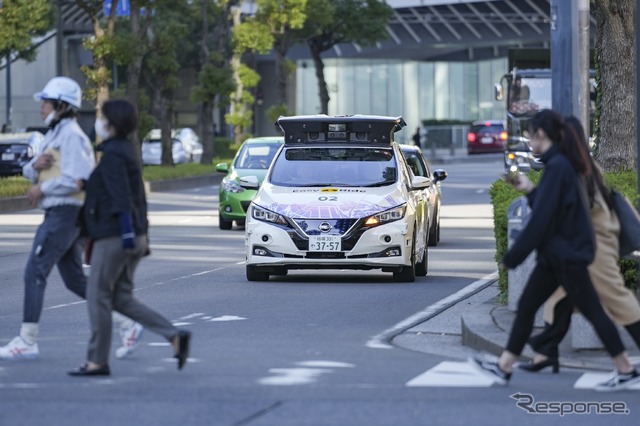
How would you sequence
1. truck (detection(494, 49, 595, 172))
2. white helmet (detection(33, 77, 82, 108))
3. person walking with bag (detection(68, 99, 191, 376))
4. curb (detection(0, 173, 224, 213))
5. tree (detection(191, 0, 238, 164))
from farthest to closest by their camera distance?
tree (detection(191, 0, 238, 164)) < truck (detection(494, 49, 595, 172)) < curb (detection(0, 173, 224, 213)) < white helmet (detection(33, 77, 82, 108)) < person walking with bag (detection(68, 99, 191, 376))

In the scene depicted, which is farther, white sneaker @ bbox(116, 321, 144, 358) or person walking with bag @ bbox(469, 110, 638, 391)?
white sneaker @ bbox(116, 321, 144, 358)

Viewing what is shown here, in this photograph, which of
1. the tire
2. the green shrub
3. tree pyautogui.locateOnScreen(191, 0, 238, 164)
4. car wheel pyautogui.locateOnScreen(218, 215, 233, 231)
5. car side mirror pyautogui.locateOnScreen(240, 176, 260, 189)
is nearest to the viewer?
the green shrub

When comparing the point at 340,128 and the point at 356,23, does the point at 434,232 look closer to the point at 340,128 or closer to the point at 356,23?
Answer: the point at 340,128

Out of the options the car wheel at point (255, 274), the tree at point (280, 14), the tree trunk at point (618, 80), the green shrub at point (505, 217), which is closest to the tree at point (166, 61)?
the tree at point (280, 14)

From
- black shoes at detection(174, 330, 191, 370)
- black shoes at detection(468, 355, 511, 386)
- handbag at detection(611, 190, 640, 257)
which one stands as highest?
handbag at detection(611, 190, 640, 257)

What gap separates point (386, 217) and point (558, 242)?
762cm

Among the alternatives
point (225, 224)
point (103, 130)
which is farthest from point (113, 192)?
point (225, 224)

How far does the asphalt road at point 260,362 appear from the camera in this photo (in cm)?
819

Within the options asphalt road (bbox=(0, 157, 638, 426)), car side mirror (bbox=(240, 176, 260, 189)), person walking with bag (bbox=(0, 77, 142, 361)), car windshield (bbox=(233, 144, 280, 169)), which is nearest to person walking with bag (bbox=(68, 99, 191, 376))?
asphalt road (bbox=(0, 157, 638, 426))

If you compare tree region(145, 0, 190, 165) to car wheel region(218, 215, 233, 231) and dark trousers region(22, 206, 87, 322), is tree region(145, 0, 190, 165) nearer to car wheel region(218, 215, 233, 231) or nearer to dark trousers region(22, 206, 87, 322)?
car wheel region(218, 215, 233, 231)

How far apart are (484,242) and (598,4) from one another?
17.4 feet

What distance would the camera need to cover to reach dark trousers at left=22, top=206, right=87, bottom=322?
394 inches

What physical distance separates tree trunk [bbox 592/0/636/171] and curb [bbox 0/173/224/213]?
16753mm

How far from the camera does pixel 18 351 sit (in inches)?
402
